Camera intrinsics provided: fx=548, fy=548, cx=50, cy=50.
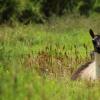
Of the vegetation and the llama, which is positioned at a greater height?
the vegetation

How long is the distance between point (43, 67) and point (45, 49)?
11.0 feet

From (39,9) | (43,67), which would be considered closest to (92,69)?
(43,67)

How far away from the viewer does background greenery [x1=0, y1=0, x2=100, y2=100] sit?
7.16m

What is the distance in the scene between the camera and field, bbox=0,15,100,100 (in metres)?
6.82

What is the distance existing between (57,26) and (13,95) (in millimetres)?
18452

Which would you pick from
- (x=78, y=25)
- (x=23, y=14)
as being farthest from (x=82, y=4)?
(x=78, y=25)

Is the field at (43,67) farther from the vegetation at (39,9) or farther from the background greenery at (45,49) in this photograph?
the vegetation at (39,9)

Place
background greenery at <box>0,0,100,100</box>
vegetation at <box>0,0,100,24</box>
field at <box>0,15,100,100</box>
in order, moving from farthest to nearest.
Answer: vegetation at <box>0,0,100,24</box>
background greenery at <box>0,0,100,100</box>
field at <box>0,15,100,100</box>

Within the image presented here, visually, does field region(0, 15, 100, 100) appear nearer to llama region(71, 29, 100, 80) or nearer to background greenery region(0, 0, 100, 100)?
background greenery region(0, 0, 100, 100)

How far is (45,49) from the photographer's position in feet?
48.3

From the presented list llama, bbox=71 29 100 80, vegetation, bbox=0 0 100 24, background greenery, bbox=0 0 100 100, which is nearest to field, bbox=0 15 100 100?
background greenery, bbox=0 0 100 100

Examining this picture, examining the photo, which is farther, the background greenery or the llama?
the llama

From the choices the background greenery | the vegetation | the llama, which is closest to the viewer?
the background greenery

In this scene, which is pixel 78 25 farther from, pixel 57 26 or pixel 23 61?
pixel 23 61
